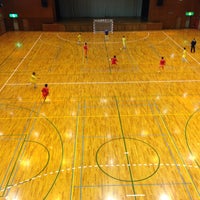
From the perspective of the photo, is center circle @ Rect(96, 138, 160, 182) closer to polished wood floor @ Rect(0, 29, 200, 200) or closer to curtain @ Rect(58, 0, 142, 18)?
polished wood floor @ Rect(0, 29, 200, 200)

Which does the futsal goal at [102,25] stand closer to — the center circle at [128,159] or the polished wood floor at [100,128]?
the polished wood floor at [100,128]

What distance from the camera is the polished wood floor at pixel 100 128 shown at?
750cm

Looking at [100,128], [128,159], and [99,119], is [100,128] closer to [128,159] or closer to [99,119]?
[99,119]

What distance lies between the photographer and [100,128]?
1024cm

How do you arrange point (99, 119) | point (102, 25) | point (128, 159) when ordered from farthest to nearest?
point (102, 25) < point (99, 119) < point (128, 159)

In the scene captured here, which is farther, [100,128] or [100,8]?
[100,8]

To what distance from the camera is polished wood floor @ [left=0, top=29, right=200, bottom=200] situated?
24.6ft

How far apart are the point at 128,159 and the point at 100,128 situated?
220cm

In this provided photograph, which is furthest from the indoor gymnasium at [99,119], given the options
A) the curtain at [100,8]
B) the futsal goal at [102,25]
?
the curtain at [100,8]

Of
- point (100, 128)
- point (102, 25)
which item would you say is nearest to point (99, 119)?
point (100, 128)

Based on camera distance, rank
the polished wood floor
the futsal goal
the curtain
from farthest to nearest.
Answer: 1. the curtain
2. the futsal goal
3. the polished wood floor

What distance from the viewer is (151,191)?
7250 millimetres

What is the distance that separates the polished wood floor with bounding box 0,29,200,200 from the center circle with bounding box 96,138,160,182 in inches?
1.3

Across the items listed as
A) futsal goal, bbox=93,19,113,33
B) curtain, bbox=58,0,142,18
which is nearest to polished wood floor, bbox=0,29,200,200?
futsal goal, bbox=93,19,113,33
